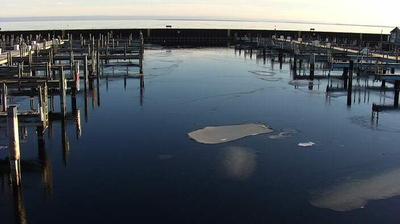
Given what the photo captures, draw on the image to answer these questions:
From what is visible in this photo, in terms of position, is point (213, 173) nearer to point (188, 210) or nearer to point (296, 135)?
point (188, 210)

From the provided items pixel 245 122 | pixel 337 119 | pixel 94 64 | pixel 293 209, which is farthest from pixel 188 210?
pixel 94 64

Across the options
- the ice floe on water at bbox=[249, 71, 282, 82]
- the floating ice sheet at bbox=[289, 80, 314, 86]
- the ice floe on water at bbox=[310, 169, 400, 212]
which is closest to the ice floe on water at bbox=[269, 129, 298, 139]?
the ice floe on water at bbox=[310, 169, 400, 212]

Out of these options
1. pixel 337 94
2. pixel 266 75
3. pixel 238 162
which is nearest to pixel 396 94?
pixel 337 94

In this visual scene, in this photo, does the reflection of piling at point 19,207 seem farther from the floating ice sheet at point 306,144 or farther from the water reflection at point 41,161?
the floating ice sheet at point 306,144

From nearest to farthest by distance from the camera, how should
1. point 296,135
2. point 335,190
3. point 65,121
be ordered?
1. point 335,190
2. point 296,135
3. point 65,121

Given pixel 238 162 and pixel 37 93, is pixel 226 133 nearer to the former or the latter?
pixel 238 162

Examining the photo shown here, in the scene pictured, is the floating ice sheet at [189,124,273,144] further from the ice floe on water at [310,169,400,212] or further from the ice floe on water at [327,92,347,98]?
the ice floe on water at [327,92,347,98]
